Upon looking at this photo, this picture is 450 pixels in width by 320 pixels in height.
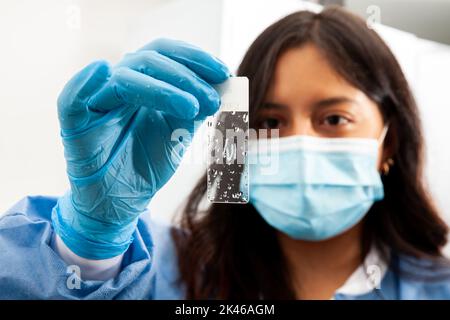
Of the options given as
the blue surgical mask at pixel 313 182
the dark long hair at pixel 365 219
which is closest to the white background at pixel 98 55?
the dark long hair at pixel 365 219

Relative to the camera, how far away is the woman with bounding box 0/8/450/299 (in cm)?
72

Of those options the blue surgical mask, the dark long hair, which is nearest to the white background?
the dark long hair

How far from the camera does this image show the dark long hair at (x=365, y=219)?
0.89 metres

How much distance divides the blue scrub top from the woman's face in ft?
1.10

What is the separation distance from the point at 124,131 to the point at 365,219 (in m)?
0.59

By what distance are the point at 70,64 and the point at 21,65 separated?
4.1 inches

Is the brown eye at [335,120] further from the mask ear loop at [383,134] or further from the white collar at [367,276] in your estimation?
the white collar at [367,276]

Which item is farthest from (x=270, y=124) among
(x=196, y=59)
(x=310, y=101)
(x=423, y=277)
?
(x=423, y=277)

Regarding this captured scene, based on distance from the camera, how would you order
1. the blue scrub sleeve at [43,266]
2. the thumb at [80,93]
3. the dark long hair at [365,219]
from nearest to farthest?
the thumb at [80,93], the blue scrub sleeve at [43,266], the dark long hair at [365,219]

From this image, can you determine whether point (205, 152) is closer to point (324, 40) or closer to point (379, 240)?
point (324, 40)

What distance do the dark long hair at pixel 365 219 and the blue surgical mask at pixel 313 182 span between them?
0.28 feet

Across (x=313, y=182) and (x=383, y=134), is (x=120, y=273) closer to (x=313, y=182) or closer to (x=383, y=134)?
(x=313, y=182)

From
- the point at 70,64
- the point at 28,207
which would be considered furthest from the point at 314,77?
the point at 28,207

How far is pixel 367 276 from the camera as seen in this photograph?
928mm
